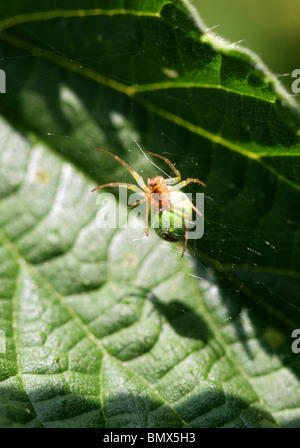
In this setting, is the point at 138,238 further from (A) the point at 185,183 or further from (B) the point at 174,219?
(A) the point at 185,183

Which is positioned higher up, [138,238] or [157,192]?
[157,192]

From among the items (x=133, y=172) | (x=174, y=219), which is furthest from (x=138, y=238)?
(x=133, y=172)

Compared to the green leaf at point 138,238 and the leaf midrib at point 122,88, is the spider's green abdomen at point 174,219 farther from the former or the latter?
the leaf midrib at point 122,88

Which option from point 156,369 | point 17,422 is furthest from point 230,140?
point 17,422

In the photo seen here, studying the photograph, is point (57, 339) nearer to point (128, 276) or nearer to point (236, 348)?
point (128, 276)

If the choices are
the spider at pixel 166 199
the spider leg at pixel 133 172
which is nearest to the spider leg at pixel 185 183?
the spider at pixel 166 199

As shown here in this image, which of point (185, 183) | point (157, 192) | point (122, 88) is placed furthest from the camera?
point (157, 192)

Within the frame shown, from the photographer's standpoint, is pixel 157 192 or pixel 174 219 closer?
pixel 174 219
